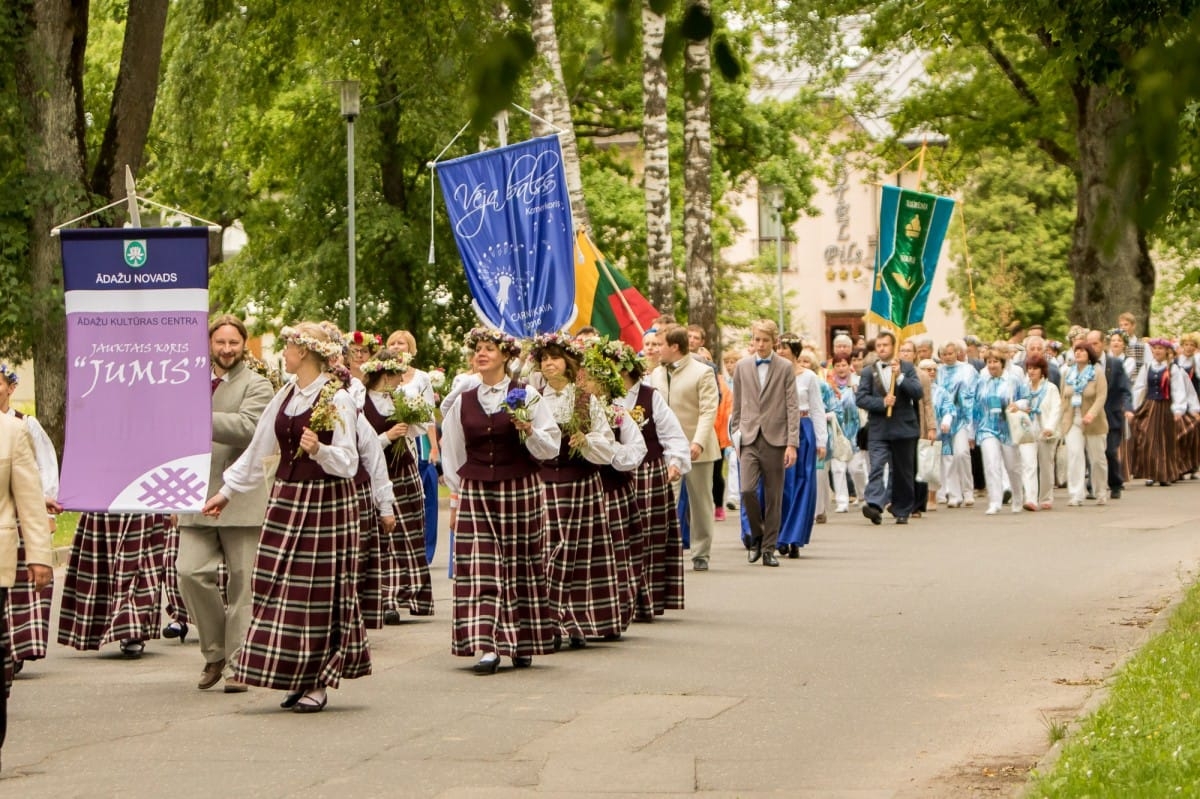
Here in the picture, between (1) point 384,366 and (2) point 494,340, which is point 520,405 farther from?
(1) point 384,366

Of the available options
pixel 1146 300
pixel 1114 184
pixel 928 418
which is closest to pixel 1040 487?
pixel 928 418

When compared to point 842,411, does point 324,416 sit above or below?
below

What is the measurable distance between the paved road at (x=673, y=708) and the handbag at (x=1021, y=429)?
8195 mm

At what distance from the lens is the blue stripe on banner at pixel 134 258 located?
1085cm

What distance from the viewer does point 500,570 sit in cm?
1091

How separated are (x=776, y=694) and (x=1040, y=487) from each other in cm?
1558

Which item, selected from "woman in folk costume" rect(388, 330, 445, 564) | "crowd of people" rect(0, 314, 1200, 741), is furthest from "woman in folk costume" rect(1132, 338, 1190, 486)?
"woman in folk costume" rect(388, 330, 445, 564)

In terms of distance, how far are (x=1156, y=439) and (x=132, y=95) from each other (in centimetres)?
1406

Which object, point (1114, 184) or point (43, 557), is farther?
point (43, 557)

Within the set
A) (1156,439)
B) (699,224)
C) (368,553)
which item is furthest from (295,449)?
(1156,439)

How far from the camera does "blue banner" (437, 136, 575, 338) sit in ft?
56.6

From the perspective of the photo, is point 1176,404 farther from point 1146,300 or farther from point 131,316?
point 131,316

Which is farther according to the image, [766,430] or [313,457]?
[766,430]

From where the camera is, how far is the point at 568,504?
38.8ft
